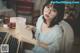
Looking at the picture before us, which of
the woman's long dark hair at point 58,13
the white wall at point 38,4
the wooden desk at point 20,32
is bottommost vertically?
the wooden desk at point 20,32

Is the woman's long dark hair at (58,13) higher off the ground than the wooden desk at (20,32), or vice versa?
the woman's long dark hair at (58,13)

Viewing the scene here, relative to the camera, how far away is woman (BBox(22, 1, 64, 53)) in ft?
5.65

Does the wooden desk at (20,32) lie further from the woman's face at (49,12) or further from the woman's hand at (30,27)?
the woman's face at (49,12)

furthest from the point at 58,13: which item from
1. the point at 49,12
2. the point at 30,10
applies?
the point at 30,10

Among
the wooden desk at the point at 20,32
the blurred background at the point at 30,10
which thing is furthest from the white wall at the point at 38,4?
the wooden desk at the point at 20,32

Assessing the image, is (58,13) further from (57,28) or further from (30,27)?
(30,27)

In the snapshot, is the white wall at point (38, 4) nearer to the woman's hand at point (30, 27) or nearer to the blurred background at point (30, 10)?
the blurred background at point (30, 10)

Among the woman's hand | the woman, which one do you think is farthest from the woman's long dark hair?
the woman's hand

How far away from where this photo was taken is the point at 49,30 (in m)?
1.74

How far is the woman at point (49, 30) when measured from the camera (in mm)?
1722

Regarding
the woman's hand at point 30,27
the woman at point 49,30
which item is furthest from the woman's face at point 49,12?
the woman's hand at point 30,27

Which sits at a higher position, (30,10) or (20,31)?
(30,10)

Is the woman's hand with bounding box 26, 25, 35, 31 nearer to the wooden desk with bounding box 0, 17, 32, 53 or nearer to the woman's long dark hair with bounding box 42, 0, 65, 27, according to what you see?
the wooden desk with bounding box 0, 17, 32, 53

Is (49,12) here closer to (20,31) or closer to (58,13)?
(58,13)
